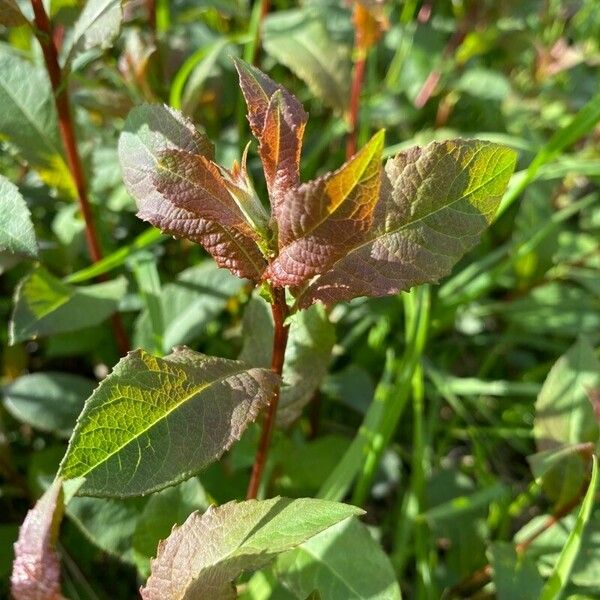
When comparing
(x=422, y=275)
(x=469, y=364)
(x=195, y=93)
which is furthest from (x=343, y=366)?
(x=422, y=275)

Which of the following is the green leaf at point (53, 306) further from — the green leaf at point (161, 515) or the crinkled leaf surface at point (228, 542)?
the crinkled leaf surface at point (228, 542)

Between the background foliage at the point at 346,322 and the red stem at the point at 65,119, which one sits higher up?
the red stem at the point at 65,119

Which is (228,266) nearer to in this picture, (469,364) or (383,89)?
(469,364)

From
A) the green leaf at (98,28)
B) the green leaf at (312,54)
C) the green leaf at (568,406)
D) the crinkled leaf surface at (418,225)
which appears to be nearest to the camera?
the crinkled leaf surface at (418,225)

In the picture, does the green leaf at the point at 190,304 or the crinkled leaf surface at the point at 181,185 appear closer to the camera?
the crinkled leaf surface at the point at 181,185

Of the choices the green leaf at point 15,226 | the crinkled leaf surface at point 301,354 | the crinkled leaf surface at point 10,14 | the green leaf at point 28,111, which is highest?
the crinkled leaf surface at point 10,14

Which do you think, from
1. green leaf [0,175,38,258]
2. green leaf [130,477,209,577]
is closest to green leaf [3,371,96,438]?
green leaf [130,477,209,577]

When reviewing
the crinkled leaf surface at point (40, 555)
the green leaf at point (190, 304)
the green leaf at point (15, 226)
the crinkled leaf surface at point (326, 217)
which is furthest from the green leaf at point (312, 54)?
the crinkled leaf surface at point (40, 555)
